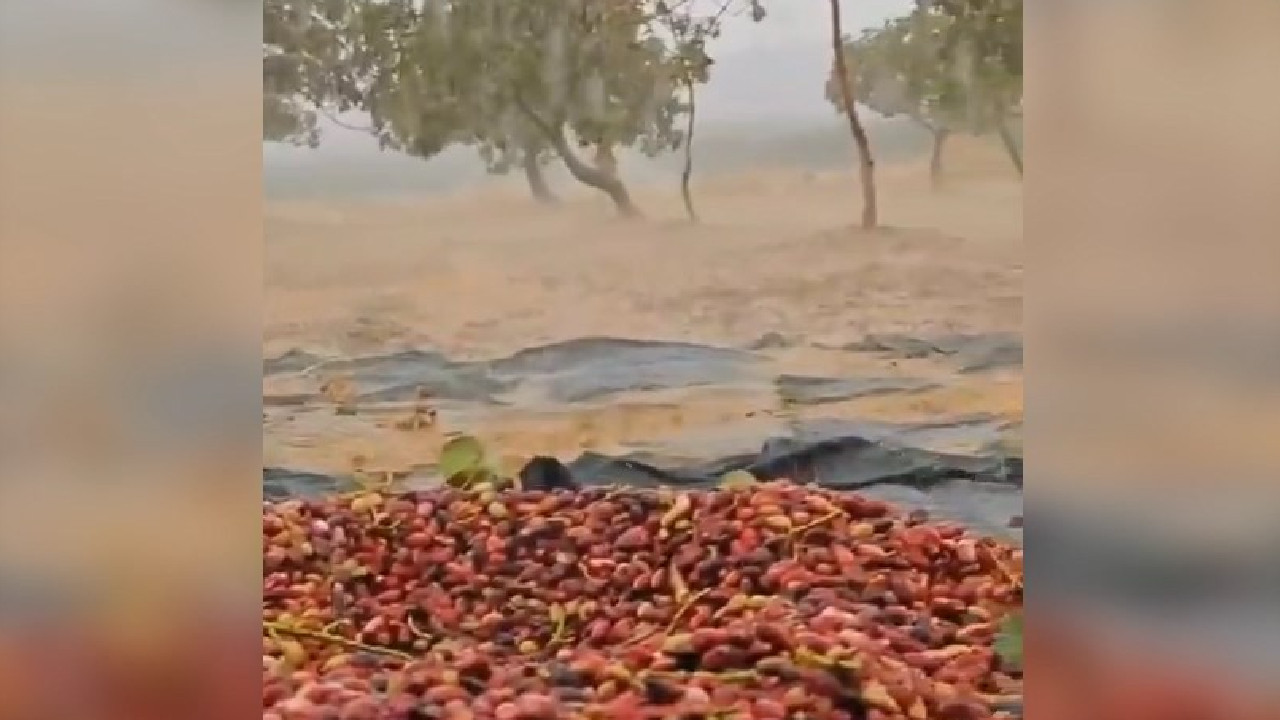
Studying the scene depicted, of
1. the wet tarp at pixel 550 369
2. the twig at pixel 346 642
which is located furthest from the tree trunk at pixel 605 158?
the twig at pixel 346 642

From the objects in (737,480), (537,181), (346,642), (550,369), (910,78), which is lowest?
(346,642)

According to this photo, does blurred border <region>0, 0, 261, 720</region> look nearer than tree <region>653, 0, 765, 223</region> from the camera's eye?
Yes

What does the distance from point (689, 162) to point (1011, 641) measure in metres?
0.59

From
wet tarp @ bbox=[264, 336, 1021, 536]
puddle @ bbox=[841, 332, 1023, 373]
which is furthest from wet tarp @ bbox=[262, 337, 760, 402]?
puddle @ bbox=[841, 332, 1023, 373]

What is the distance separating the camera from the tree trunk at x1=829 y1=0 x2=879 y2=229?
4.60 feet

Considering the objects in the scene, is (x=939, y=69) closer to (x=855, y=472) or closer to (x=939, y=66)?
(x=939, y=66)

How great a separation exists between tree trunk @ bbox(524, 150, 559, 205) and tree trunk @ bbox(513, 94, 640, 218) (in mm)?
26

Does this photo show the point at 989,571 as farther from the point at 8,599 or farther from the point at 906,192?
the point at 8,599

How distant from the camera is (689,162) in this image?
141cm

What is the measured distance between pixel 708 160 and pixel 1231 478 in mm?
591

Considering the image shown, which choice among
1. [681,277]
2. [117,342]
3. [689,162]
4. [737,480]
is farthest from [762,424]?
[117,342]

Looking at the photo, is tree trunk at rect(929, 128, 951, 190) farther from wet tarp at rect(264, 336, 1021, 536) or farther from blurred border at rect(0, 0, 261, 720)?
blurred border at rect(0, 0, 261, 720)

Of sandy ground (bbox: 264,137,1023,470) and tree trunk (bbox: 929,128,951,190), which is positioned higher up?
tree trunk (bbox: 929,128,951,190)

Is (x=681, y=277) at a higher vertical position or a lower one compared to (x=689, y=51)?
lower
